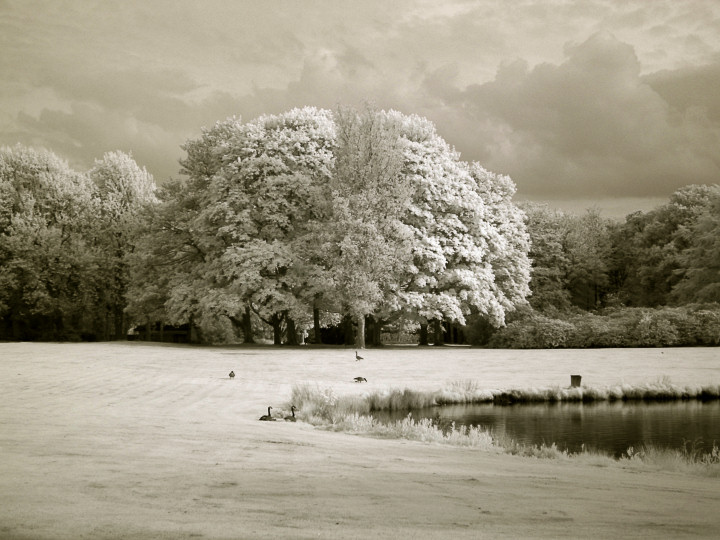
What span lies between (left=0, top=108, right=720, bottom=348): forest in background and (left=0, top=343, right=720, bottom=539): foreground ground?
82.4ft

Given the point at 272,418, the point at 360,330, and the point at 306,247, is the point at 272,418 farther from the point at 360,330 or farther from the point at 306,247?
the point at 360,330

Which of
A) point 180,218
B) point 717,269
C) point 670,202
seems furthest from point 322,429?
point 670,202

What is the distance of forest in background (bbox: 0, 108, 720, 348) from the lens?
160 ft

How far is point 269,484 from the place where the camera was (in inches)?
425

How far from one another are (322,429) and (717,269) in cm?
5439

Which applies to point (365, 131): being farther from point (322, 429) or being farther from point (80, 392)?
point (322, 429)

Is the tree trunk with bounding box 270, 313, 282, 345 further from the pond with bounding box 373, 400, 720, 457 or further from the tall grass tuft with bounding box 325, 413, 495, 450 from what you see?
the tall grass tuft with bounding box 325, 413, 495, 450

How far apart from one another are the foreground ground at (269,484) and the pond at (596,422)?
5870 mm

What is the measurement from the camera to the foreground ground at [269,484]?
8.50 meters

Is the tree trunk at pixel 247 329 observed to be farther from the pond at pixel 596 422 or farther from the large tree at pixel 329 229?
the pond at pixel 596 422

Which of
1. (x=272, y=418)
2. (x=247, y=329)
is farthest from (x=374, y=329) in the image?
(x=272, y=418)

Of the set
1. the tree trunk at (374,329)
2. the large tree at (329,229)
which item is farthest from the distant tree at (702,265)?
the tree trunk at (374,329)

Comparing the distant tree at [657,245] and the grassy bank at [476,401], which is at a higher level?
the distant tree at [657,245]

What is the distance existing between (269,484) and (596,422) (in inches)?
664
